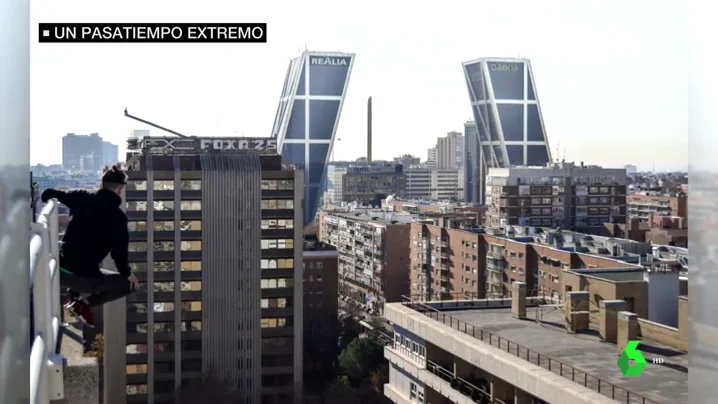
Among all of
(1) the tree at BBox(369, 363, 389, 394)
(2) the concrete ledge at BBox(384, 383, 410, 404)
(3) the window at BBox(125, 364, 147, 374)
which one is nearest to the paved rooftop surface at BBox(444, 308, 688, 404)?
(2) the concrete ledge at BBox(384, 383, 410, 404)

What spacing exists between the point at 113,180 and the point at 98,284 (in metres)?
0.15

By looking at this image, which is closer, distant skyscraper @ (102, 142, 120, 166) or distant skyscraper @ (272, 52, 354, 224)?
distant skyscraper @ (102, 142, 120, 166)

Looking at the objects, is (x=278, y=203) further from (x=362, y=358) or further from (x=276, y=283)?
(x=362, y=358)

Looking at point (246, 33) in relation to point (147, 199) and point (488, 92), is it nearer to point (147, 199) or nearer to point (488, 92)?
point (147, 199)

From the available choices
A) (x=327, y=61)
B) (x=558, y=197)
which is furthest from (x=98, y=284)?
(x=327, y=61)

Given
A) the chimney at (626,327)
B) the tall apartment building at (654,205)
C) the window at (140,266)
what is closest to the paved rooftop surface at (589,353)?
the chimney at (626,327)

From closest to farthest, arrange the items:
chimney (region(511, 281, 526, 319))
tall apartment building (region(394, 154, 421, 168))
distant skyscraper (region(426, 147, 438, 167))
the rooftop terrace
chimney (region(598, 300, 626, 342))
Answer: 1. the rooftop terrace
2. chimney (region(598, 300, 626, 342))
3. chimney (region(511, 281, 526, 319))
4. tall apartment building (region(394, 154, 421, 168))
5. distant skyscraper (region(426, 147, 438, 167))

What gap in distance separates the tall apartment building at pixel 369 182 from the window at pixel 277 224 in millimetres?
18005

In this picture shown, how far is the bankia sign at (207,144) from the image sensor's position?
1029cm

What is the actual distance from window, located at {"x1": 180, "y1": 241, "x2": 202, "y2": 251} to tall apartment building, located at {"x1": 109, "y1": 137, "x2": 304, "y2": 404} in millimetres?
12

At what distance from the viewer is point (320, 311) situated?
1080 centimetres

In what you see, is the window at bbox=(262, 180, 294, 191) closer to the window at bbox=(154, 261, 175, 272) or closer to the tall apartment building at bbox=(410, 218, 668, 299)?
the window at bbox=(154, 261, 175, 272)

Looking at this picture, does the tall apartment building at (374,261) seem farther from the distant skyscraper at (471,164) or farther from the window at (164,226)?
the distant skyscraper at (471,164)

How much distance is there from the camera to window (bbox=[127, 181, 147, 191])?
9555 millimetres
